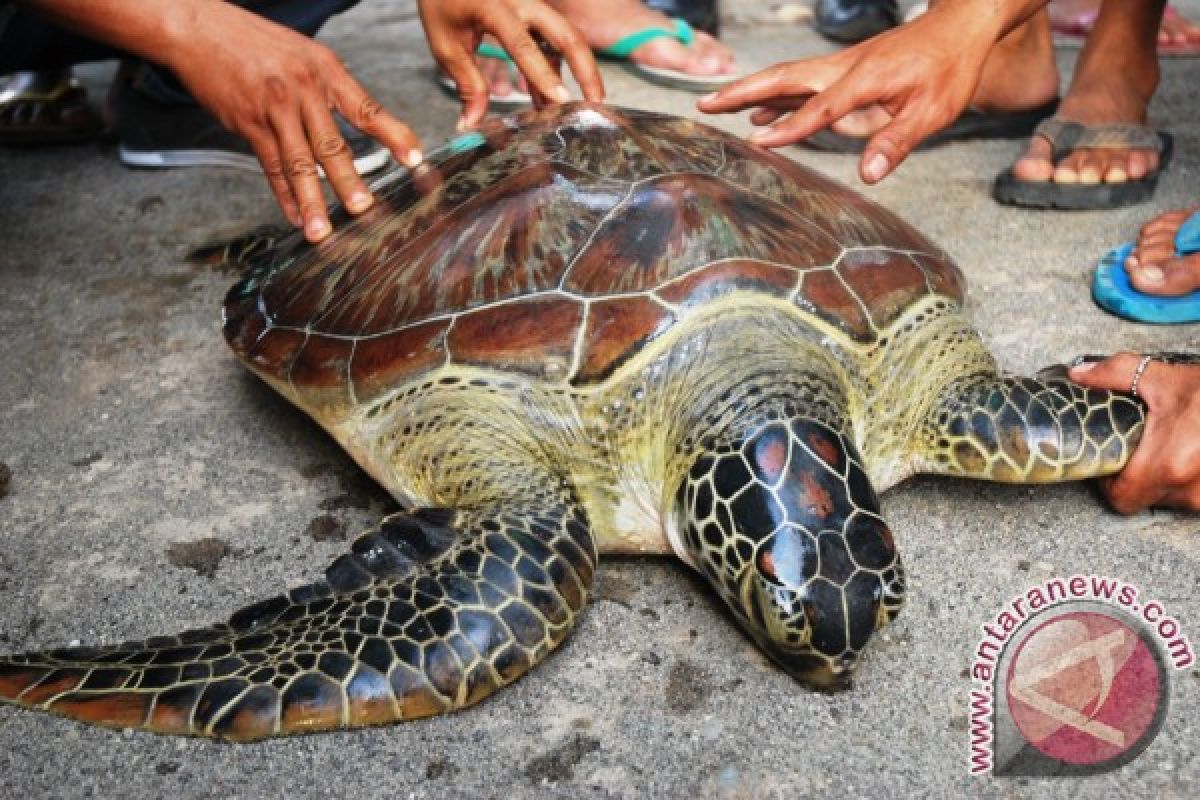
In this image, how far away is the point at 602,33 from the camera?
13.0 feet

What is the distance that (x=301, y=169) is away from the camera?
206 cm

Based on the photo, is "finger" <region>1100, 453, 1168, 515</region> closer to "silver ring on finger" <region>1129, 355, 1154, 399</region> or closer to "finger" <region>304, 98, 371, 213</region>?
"silver ring on finger" <region>1129, 355, 1154, 399</region>

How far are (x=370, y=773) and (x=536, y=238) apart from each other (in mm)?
914

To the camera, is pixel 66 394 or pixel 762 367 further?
pixel 66 394

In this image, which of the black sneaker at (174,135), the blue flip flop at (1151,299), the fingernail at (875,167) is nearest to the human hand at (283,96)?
the fingernail at (875,167)

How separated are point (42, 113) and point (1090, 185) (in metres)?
3.24

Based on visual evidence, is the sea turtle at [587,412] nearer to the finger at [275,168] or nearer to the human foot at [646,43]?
the finger at [275,168]

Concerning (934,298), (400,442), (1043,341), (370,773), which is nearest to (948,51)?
(934,298)

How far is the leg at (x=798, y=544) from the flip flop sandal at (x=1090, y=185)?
5.28ft

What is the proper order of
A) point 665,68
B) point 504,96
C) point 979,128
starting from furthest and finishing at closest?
point 665,68 → point 504,96 → point 979,128

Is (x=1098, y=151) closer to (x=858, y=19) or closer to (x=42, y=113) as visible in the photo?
(x=858, y=19)

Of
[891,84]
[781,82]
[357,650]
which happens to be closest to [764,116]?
[781,82]

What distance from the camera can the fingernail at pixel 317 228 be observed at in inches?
83.8

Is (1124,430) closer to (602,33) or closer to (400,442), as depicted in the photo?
(400,442)
